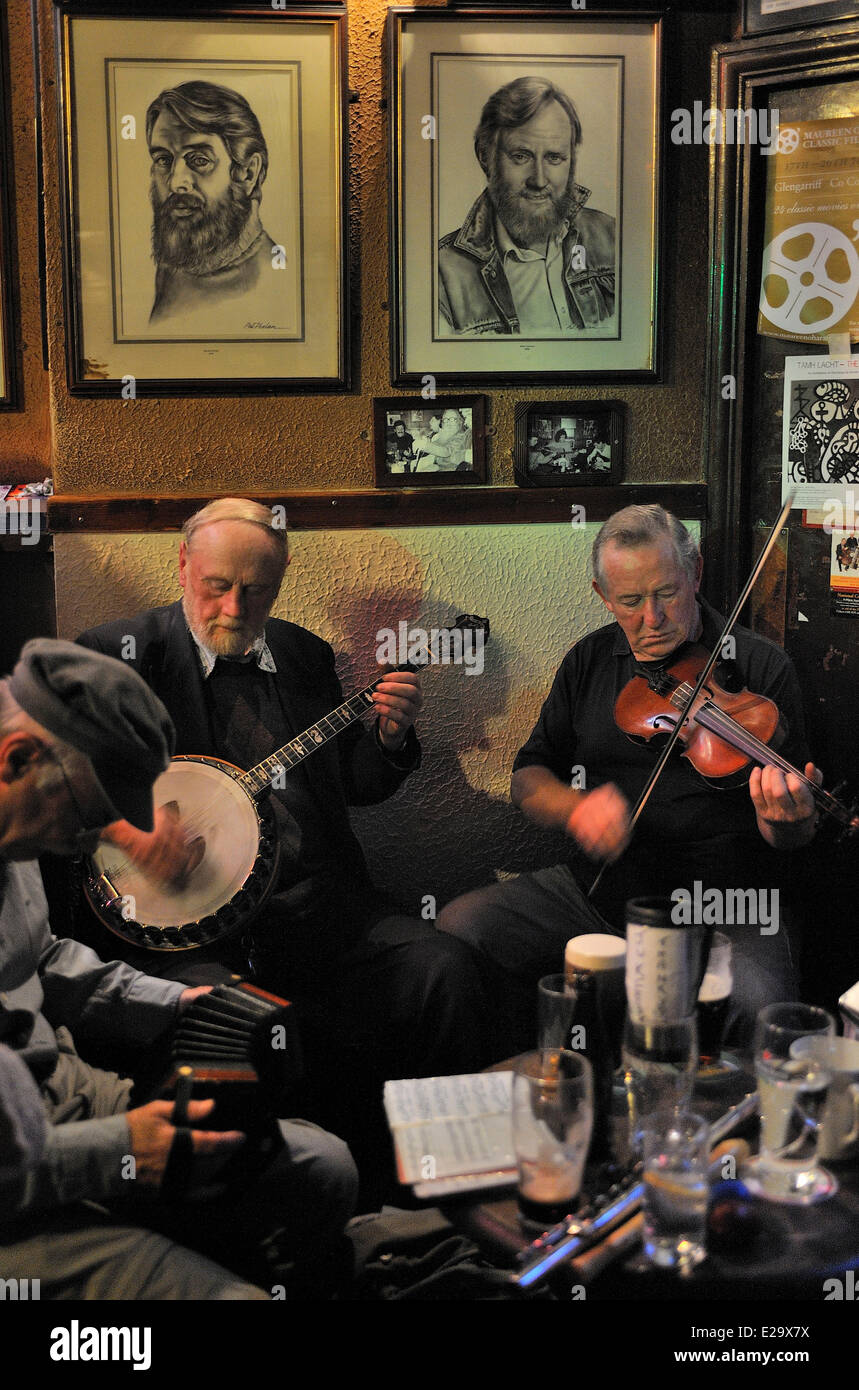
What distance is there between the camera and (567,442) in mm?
2832

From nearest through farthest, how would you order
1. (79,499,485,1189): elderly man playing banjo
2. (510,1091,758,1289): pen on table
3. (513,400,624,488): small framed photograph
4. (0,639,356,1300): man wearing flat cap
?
1. (510,1091,758,1289): pen on table
2. (0,639,356,1300): man wearing flat cap
3. (79,499,485,1189): elderly man playing banjo
4. (513,400,624,488): small framed photograph

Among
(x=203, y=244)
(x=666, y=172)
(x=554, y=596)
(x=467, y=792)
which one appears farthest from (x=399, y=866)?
(x=666, y=172)

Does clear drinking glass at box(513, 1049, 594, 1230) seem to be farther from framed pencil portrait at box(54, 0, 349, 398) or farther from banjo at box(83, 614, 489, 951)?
framed pencil portrait at box(54, 0, 349, 398)

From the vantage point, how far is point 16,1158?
68.4 inches

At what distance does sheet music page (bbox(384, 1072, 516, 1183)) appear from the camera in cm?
169

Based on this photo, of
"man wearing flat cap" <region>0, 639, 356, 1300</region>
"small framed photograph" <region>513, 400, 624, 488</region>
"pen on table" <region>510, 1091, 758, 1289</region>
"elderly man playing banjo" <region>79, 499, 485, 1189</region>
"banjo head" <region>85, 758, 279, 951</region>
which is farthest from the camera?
"small framed photograph" <region>513, 400, 624, 488</region>

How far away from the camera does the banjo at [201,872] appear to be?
2471 millimetres

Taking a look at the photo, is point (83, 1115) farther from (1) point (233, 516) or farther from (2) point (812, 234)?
(2) point (812, 234)

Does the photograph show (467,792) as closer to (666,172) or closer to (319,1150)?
(319,1150)

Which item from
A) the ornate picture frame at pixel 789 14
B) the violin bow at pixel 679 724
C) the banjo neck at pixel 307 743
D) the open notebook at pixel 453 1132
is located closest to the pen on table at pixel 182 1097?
the open notebook at pixel 453 1132

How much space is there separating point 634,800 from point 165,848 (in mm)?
1079

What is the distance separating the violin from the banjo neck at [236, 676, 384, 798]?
2.09ft

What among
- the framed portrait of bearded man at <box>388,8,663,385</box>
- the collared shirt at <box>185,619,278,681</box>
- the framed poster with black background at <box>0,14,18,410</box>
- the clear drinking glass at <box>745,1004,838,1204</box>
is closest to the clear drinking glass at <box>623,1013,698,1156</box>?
the clear drinking glass at <box>745,1004,838,1204</box>
